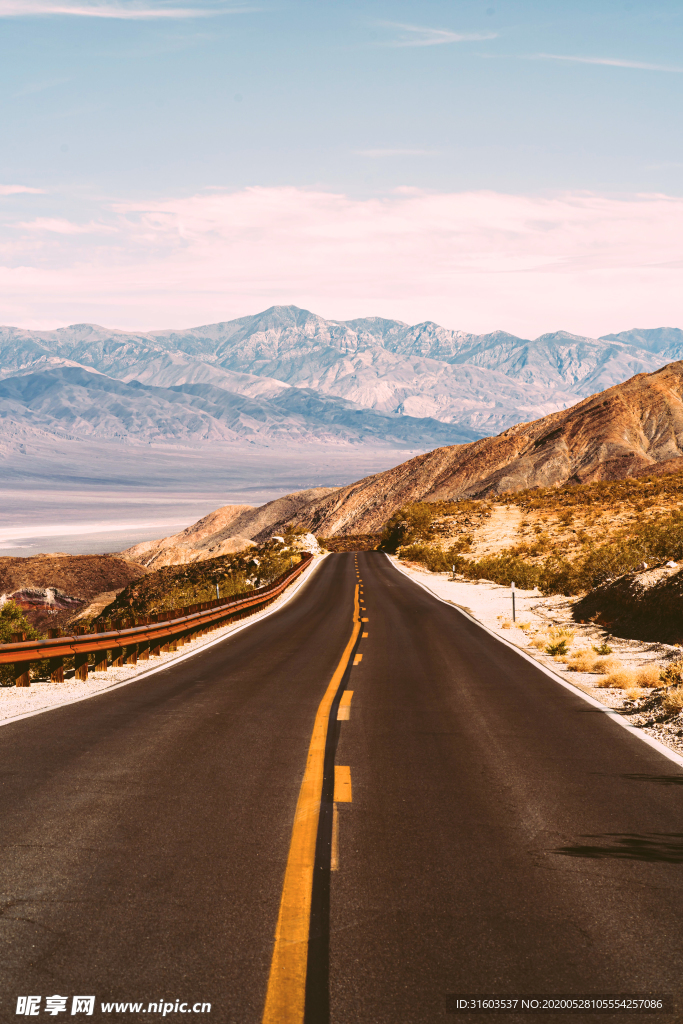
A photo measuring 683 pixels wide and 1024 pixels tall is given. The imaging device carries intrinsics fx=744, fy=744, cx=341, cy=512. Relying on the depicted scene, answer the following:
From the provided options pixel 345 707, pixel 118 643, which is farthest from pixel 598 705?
pixel 118 643

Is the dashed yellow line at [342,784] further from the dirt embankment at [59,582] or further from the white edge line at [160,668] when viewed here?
the dirt embankment at [59,582]

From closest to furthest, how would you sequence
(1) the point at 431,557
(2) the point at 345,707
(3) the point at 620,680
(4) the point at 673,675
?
(2) the point at 345,707 < (4) the point at 673,675 < (3) the point at 620,680 < (1) the point at 431,557

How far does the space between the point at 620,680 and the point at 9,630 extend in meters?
20.0

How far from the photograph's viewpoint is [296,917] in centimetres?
405

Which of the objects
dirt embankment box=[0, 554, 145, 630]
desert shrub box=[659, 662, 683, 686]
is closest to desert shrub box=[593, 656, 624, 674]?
desert shrub box=[659, 662, 683, 686]

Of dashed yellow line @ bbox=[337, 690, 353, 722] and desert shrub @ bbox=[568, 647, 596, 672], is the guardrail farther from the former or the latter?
desert shrub @ bbox=[568, 647, 596, 672]

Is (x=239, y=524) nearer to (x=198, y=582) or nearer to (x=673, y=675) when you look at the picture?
(x=198, y=582)

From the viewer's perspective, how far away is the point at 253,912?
4109mm

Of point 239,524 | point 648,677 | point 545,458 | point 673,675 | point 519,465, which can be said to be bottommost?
point 648,677

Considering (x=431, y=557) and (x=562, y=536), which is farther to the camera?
(x=431, y=557)

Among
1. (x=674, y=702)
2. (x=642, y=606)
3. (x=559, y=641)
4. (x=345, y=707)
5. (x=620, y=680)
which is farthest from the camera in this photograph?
(x=642, y=606)

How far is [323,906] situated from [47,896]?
1.57 m

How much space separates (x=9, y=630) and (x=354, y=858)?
22.5 metres

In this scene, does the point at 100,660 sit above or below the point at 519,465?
below
